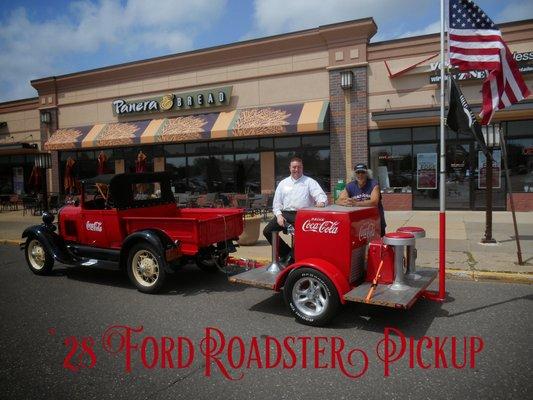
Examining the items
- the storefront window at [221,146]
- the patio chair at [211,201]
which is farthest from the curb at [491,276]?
the storefront window at [221,146]

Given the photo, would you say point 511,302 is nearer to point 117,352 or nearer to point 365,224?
point 365,224

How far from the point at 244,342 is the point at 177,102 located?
14.4 meters

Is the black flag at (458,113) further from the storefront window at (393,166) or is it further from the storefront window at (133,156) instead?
the storefront window at (133,156)

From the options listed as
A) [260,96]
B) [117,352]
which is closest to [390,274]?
[117,352]

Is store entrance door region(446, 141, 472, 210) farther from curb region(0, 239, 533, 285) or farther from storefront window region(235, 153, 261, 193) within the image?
curb region(0, 239, 533, 285)

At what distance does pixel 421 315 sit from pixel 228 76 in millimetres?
13462

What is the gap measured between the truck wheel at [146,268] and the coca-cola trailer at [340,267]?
5.28 feet

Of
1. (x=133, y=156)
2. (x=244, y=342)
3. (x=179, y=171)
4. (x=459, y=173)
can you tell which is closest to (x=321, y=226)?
(x=244, y=342)

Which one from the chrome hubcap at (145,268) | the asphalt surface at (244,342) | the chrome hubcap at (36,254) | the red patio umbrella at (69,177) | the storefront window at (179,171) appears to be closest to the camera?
the asphalt surface at (244,342)

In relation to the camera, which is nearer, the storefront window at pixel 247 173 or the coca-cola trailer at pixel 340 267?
the coca-cola trailer at pixel 340 267

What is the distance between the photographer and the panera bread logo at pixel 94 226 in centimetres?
690

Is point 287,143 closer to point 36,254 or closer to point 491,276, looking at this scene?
point 36,254

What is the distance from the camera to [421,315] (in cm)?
494

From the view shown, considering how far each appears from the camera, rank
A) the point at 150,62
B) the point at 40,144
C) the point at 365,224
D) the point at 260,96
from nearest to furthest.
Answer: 1. the point at 365,224
2. the point at 260,96
3. the point at 150,62
4. the point at 40,144
